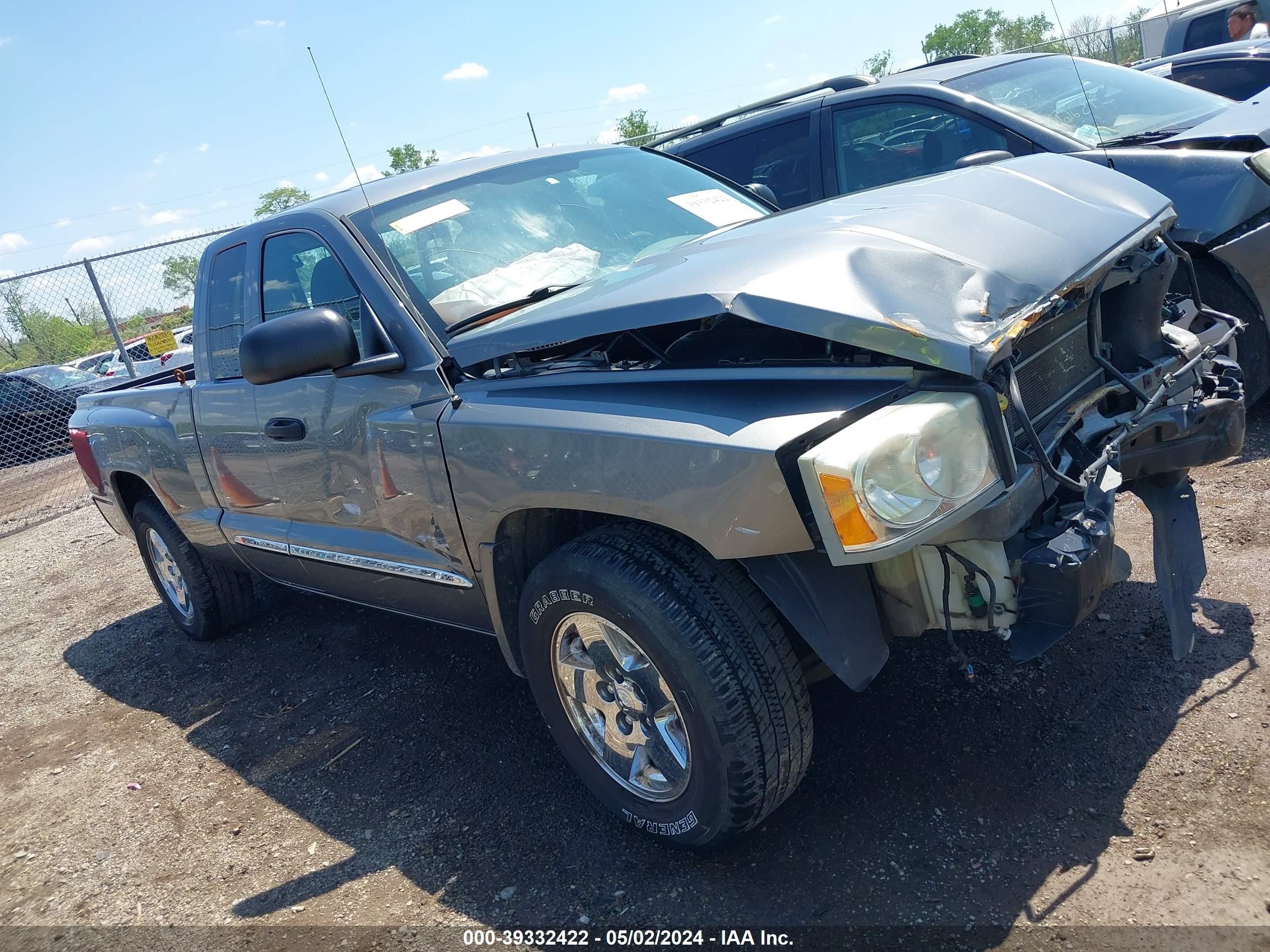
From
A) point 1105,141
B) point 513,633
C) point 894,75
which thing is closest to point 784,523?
point 513,633

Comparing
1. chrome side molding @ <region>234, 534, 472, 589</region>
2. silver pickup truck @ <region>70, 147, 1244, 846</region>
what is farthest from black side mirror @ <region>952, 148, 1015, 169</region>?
chrome side molding @ <region>234, 534, 472, 589</region>

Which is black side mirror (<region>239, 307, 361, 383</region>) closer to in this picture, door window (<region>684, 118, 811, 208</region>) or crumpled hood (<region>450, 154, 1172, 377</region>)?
crumpled hood (<region>450, 154, 1172, 377</region>)

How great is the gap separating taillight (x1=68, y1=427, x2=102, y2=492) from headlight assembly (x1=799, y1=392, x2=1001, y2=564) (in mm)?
4445

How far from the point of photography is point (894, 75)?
5773 millimetres

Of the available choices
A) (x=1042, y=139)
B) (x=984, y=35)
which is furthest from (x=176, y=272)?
(x=984, y=35)

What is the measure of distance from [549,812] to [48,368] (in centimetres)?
1372

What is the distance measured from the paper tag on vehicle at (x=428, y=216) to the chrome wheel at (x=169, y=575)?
2.56 m

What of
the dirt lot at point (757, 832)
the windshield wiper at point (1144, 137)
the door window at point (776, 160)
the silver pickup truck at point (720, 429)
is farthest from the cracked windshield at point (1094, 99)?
the silver pickup truck at point (720, 429)

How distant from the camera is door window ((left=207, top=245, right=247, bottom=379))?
154 inches

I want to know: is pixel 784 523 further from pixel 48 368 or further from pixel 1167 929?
pixel 48 368

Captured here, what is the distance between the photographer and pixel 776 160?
575 cm

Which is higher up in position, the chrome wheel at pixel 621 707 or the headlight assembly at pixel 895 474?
the headlight assembly at pixel 895 474

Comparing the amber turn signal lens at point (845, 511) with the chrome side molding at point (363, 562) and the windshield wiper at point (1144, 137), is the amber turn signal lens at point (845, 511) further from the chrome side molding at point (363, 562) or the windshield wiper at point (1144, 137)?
the windshield wiper at point (1144, 137)

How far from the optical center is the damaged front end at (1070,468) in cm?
211
